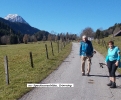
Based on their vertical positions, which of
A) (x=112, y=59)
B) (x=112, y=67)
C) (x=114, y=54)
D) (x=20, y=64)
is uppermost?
(x=114, y=54)

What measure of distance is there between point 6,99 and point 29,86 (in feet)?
5.90

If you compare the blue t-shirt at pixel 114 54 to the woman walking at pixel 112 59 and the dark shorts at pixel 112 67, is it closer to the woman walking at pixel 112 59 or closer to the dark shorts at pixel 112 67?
the woman walking at pixel 112 59

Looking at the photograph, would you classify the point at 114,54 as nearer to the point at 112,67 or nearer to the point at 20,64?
the point at 112,67

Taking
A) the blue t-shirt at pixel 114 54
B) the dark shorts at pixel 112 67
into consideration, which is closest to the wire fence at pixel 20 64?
the dark shorts at pixel 112 67

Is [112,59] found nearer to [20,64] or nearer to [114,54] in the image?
[114,54]

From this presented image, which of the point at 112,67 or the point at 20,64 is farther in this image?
the point at 20,64

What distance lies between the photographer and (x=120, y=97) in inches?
277

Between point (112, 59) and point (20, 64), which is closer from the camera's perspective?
point (112, 59)

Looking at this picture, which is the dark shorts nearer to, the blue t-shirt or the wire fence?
the blue t-shirt

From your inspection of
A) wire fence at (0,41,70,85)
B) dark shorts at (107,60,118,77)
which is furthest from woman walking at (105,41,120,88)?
wire fence at (0,41,70,85)

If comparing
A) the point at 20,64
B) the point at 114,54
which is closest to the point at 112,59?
the point at 114,54

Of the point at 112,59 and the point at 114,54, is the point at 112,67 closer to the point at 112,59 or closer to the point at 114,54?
the point at 112,59

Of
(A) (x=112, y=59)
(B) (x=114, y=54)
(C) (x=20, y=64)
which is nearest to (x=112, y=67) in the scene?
(A) (x=112, y=59)

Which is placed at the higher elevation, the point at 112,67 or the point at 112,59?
the point at 112,59
